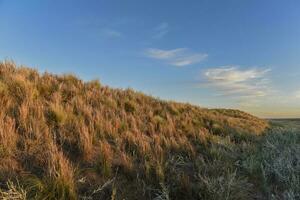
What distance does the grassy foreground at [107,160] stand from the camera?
4.64 m

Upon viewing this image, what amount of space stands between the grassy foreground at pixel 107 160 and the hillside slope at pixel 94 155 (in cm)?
1

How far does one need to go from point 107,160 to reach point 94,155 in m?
0.43

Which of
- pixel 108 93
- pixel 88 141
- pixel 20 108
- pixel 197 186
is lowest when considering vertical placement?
pixel 197 186

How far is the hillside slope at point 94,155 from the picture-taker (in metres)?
4.65

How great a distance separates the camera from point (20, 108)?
22.2ft

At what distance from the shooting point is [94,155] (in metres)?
5.95

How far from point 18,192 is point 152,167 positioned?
2498 millimetres

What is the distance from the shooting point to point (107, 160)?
18.5 feet

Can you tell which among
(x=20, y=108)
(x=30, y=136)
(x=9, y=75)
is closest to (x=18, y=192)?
(x=30, y=136)

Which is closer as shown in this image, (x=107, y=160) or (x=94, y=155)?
(x=107, y=160)

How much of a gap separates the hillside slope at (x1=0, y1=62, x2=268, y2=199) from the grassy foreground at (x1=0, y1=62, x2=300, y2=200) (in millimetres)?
14

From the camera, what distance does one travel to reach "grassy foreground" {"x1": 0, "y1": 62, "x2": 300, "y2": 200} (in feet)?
15.2

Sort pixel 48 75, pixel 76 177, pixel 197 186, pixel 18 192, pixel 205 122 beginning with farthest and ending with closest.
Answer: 1. pixel 205 122
2. pixel 48 75
3. pixel 197 186
4. pixel 76 177
5. pixel 18 192

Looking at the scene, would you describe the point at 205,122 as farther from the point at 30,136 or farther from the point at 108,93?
the point at 30,136
